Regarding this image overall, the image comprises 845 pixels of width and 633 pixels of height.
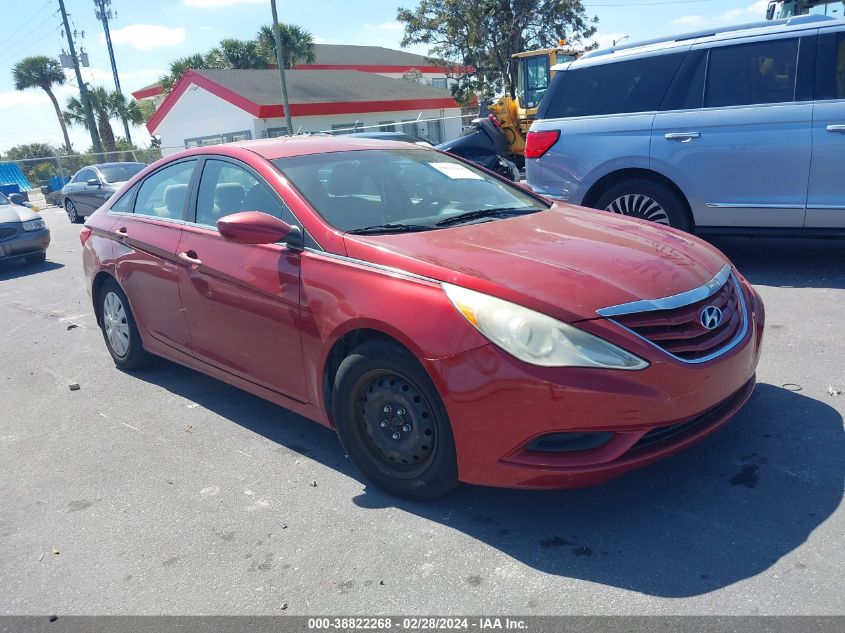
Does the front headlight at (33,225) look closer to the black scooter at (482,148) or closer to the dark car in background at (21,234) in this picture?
the dark car in background at (21,234)

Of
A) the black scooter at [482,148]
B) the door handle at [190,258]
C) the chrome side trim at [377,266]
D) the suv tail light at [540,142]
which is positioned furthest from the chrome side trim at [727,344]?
the black scooter at [482,148]

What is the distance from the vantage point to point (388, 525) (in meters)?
3.16

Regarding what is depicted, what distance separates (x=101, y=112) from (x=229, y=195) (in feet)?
153

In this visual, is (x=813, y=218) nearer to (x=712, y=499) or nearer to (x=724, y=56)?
(x=724, y=56)

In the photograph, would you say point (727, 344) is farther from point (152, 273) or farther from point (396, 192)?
point (152, 273)

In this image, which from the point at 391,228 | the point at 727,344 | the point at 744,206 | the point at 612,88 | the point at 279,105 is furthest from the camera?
the point at 279,105

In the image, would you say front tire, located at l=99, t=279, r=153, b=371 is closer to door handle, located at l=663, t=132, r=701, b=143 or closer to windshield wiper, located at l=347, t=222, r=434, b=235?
windshield wiper, located at l=347, t=222, r=434, b=235

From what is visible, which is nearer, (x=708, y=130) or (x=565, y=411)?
(x=565, y=411)

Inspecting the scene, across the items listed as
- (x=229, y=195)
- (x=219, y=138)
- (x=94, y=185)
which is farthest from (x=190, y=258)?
(x=219, y=138)

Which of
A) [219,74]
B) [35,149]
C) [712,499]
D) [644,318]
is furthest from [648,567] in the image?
[35,149]

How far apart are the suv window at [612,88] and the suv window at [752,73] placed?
1.20 ft

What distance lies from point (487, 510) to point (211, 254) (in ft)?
6.96

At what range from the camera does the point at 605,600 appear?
255 cm

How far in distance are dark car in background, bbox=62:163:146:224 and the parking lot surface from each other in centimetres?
1356
